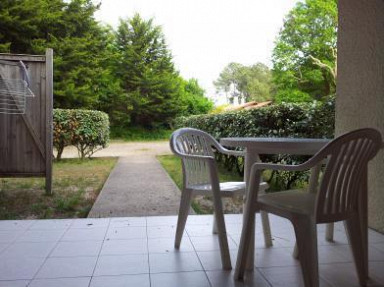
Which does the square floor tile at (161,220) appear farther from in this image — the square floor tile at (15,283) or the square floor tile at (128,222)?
the square floor tile at (15,283)

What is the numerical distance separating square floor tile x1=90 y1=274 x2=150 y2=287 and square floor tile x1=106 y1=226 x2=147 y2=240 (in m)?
0.71

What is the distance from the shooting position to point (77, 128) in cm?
785

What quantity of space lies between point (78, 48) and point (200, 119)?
967 centimetres

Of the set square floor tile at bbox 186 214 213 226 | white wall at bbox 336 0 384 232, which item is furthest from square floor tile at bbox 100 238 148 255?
white wall at bbox 336 0 384 232

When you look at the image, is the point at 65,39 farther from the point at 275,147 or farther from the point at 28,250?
the point at 275,147

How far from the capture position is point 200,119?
8516 mm

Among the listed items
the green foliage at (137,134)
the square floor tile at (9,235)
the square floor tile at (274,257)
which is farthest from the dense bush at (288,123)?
the green foliage at (137,134)

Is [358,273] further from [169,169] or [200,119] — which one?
[200,119]

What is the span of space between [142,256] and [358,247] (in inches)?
49.9

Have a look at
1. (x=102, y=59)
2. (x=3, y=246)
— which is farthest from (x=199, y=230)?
(x=102, y=59)

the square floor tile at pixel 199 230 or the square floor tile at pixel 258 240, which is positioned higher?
the square floor tile at pixel 258 240

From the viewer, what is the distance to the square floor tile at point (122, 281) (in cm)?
184

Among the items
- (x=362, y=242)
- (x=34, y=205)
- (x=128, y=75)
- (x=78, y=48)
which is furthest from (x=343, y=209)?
(x=128, y=75)

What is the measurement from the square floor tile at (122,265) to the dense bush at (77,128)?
6012mm
